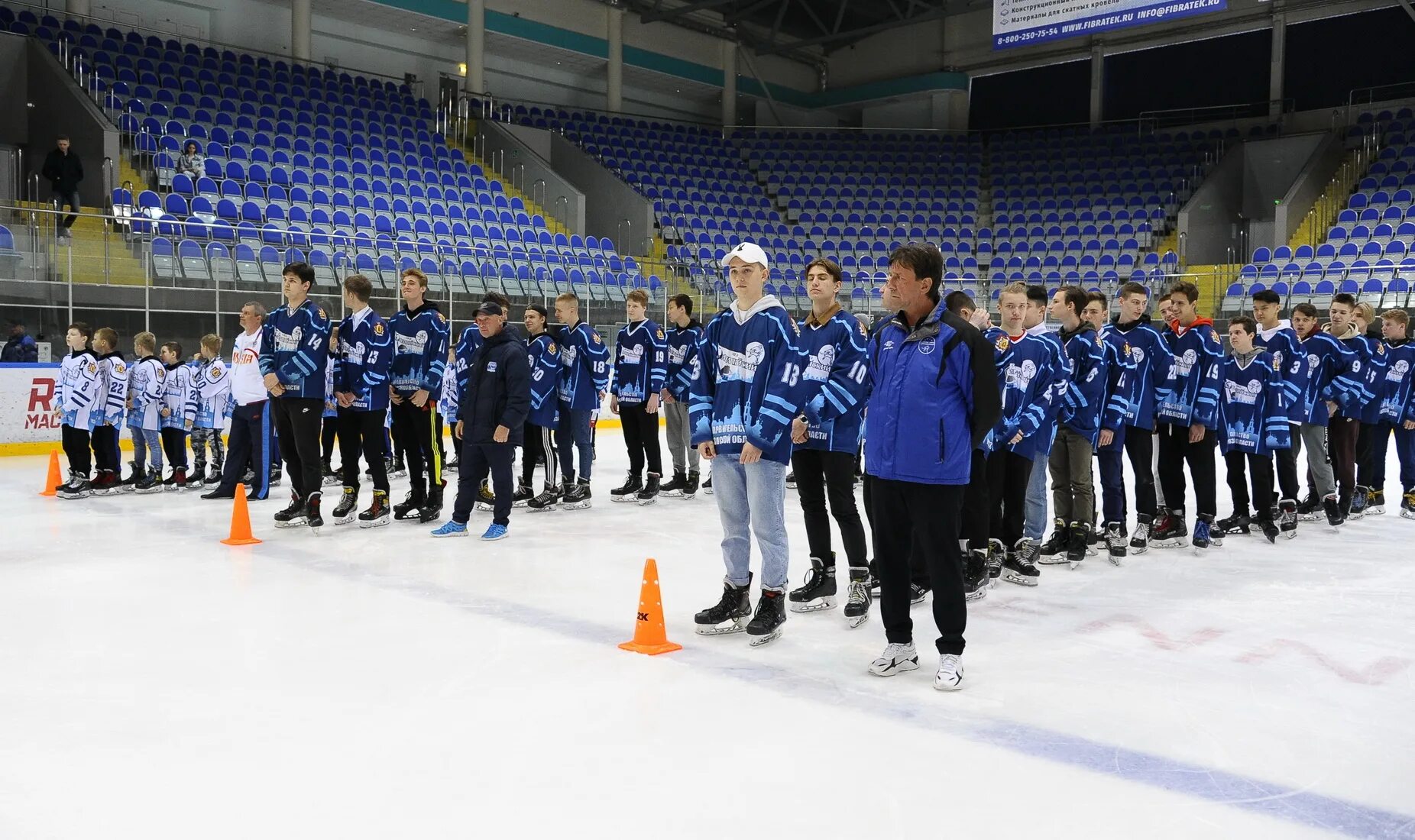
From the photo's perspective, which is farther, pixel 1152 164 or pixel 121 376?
pixel 1152 164

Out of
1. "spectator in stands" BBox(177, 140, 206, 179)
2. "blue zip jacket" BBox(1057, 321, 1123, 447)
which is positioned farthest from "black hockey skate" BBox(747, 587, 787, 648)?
"spectator in stands" BBox(177, 140, 206, 179)

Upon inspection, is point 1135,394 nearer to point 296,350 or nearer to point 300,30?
point 296,350

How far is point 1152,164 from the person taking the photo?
27.2 meters

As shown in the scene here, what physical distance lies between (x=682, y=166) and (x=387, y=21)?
8117 mm

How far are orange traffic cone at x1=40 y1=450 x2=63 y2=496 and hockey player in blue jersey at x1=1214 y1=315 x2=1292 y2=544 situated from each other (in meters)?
9.62

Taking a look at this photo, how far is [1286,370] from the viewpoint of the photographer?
786cm

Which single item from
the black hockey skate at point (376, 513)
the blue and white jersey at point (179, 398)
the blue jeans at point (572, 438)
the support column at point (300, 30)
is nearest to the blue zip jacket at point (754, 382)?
the black hockey skate at point (376, 513)

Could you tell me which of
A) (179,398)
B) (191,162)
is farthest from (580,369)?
(191,162)

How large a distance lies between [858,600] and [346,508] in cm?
434

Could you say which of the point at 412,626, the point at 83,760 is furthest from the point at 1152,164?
the point at 83,760

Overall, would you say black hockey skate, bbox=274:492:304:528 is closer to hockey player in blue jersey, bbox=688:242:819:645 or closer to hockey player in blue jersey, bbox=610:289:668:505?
hockey player in blue jersey, bbox=610:289:668:505

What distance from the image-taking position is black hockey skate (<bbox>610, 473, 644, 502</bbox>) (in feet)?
31.7

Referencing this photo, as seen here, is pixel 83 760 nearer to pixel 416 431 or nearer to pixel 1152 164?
pixel 416 431

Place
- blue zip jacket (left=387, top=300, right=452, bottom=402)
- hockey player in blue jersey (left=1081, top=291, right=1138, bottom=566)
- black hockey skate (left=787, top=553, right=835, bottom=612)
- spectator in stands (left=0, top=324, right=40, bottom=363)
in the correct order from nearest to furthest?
black hockey skate (left=787, top=553, right=835, bottom=612)
hockey player in blue jersey (left=1081, top=291, right=1138, bottom=566)
blue zip jacket (left=387, top=300, right=452, bottom=402)
spectator in stands (left=0, top=324, right=40, bottom=363)
